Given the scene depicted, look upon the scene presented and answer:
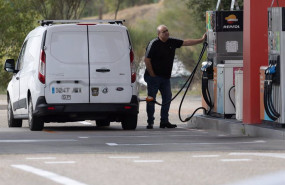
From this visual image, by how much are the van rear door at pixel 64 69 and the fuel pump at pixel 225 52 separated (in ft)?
9.38

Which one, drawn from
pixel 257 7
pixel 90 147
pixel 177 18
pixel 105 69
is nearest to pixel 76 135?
pixel 105 69

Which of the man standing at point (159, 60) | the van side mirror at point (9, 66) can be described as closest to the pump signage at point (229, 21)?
the man standing at point (159, 60)

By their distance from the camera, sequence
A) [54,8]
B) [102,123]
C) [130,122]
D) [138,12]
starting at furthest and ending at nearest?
[138,12], [54,8], [102,123], [130,122]

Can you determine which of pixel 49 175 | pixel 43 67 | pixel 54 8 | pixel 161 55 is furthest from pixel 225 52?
pixel 54 8

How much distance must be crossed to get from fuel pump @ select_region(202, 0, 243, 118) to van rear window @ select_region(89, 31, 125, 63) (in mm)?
2175

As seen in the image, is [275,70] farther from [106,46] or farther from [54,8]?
[54,8]

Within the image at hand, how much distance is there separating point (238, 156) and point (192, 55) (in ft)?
130

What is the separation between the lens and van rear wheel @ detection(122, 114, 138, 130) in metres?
18.6

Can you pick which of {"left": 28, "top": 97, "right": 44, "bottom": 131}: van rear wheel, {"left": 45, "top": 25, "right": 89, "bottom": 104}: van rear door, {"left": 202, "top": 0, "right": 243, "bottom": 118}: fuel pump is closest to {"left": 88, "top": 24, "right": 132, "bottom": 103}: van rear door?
{"left": 45, "top": 25, "right": 89, "bottom": 104}: van rear door

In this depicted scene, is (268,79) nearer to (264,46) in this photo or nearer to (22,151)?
(264,46)

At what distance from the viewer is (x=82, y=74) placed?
58.6ft

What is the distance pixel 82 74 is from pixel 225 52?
10.3ft

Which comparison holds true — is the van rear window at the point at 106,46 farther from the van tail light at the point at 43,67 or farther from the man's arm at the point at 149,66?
the man's arm at the point at 149,66

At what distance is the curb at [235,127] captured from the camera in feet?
52.5
